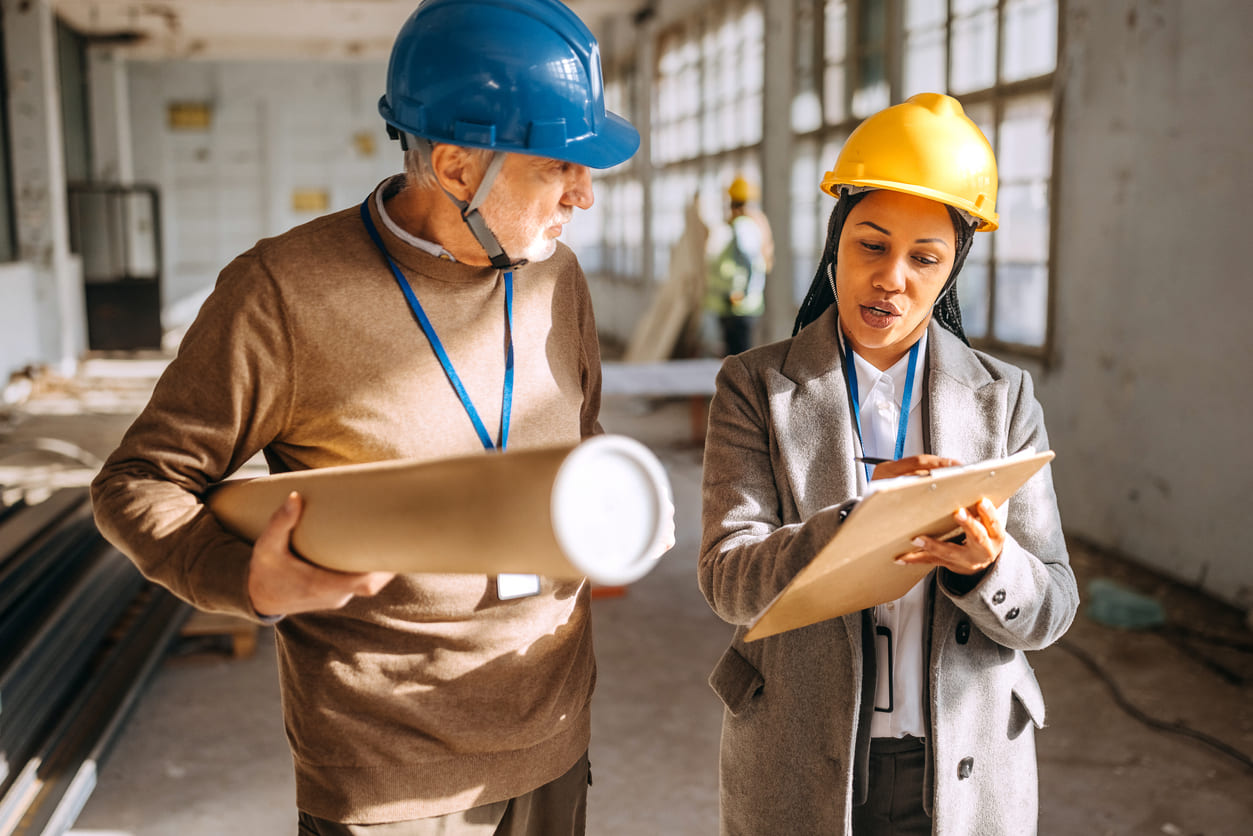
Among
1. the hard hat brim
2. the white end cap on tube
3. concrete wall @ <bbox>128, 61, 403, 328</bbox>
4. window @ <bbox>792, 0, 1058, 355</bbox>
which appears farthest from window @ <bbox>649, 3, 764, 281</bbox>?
the white end cap on tube

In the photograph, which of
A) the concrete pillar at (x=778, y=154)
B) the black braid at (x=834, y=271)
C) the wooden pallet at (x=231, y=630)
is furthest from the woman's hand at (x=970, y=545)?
the concrete pillar at (x=778, y=154)

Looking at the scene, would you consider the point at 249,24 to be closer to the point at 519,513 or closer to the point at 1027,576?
the point at 1027,576

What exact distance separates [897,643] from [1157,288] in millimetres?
4005

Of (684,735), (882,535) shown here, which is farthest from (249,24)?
(882,535)

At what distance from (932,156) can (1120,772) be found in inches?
100

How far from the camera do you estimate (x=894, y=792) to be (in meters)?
1.52

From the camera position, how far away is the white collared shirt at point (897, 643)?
58.8 inches

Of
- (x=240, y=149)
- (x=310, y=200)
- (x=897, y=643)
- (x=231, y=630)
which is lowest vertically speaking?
(x=231, y=630)

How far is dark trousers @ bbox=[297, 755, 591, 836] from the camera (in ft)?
4.54

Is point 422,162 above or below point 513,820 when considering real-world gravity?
above

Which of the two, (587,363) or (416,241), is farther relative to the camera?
(587,363)

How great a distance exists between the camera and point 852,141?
155cm

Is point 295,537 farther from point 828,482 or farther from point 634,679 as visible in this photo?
point 634,679

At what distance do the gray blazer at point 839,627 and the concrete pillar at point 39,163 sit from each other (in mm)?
12609
